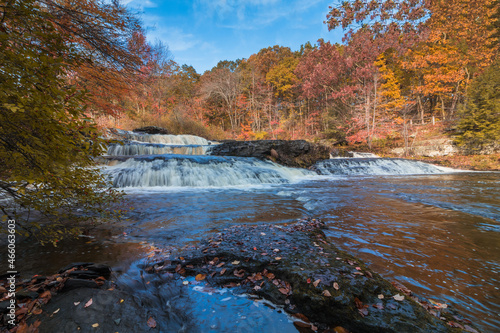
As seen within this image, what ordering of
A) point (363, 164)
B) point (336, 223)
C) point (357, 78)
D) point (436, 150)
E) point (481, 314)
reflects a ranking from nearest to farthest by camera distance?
1. point (481, 314)
2. point (336, 223)
3. point (363, 164)
4. point (436, 150)
5. point (357, 78)

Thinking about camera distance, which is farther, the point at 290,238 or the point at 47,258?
the point at 290,238

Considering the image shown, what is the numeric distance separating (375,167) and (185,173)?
12195 millimetres

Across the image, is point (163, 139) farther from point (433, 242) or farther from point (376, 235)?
point (433, 242)

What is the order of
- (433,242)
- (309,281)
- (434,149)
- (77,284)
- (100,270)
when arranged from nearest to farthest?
1. (77,284)
2. (309,281)
3. (100,270)
4. (433,242)
5. (434,149)

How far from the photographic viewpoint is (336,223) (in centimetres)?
397

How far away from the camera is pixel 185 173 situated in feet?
29.6

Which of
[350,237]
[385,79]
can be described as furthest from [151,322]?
[385,79]

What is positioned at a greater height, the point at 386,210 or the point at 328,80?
the point at 328,80

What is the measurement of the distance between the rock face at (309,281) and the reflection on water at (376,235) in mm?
227

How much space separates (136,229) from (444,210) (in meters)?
6.81

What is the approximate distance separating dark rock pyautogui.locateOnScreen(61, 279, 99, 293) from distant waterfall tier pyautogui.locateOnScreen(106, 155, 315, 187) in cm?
689

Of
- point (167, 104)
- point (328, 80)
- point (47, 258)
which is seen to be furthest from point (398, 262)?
point (167, 104)

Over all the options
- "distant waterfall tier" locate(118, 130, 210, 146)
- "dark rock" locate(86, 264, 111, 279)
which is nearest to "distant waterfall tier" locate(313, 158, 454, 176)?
"distant waterfall tier" locate(118, 130, 210, 146)

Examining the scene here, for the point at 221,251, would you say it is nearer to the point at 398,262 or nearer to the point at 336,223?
the point at 398,262
